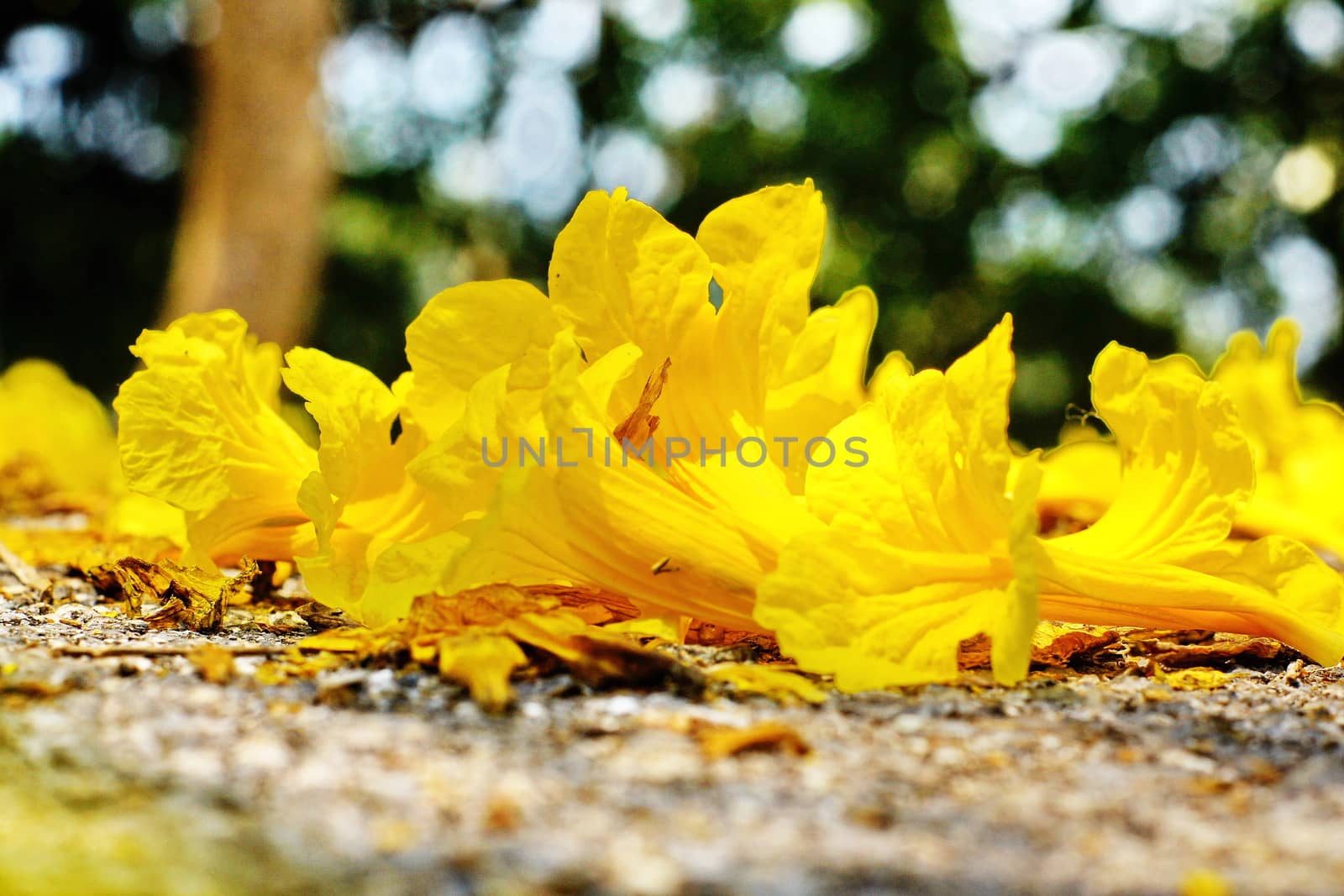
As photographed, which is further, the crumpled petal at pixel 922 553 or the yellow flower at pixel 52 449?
the yellow flower at pixel 52 449

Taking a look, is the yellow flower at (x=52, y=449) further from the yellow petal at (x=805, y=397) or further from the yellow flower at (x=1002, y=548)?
the yellow flower at (x=1002, y=548)

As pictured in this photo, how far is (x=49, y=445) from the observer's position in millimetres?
2629

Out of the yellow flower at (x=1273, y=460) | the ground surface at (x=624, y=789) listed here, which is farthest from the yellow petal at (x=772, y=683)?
the yellow flower at (x=1273, y=460)

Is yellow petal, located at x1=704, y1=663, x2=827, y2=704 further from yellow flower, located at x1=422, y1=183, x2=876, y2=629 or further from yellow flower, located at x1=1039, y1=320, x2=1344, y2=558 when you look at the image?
yellow flower, located at x1=1039, y1=320, x2=1344, y2=558

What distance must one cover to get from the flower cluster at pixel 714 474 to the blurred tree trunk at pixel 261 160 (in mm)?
3586

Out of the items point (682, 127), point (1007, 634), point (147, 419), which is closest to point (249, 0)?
point (147, 419)

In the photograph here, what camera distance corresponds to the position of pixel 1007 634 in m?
0.87

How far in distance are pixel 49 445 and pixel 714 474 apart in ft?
7.13

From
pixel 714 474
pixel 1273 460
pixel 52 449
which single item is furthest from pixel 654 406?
pixel 52 449

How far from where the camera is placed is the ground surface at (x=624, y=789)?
61 cm

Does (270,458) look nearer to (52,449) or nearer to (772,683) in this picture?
(772,683)

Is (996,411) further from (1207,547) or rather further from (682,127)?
(682,127)

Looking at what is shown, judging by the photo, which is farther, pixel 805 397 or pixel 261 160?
pixel 261 160

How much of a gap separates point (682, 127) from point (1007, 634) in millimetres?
10099
